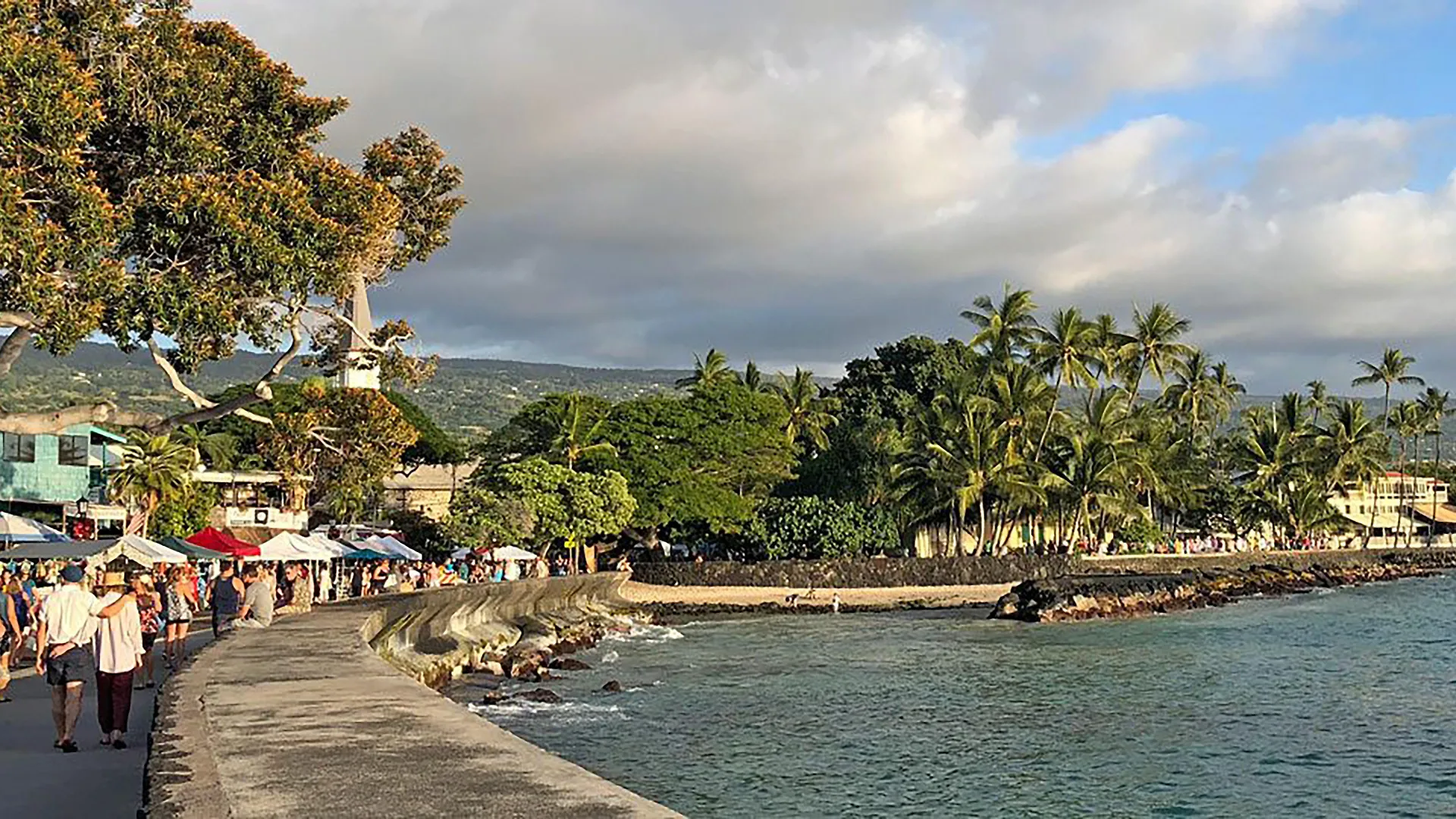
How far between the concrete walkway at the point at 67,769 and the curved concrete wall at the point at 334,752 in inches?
31.4

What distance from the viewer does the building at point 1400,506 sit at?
128m

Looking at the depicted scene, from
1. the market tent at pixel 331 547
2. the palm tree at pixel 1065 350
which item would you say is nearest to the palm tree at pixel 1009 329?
the palm tree at pixel 1065 350

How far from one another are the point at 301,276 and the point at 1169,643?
100 ft

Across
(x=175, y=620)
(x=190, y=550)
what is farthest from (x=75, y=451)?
(x=175, y=620)

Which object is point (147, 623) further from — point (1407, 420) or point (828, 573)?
point (1407, 420)

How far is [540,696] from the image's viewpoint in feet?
94.5

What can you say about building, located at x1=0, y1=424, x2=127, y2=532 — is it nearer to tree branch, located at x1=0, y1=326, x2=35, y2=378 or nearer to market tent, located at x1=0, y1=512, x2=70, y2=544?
market tent, located at x1=0, y1=512, x2=70, y2=544

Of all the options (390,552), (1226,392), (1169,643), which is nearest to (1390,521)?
(1226,392)

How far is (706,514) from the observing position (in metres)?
66.7

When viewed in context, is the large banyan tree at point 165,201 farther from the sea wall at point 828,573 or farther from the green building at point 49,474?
the sea wall at point 828,573

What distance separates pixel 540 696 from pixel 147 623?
930 cm

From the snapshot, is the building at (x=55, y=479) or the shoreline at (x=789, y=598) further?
the shoreline at (x=789, y=598)

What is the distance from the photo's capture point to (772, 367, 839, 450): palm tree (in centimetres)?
8731

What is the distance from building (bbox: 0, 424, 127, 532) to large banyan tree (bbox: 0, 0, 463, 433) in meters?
33.8
